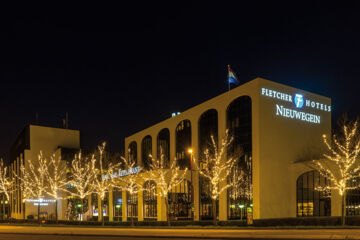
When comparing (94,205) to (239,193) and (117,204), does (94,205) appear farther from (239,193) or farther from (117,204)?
(239,193)

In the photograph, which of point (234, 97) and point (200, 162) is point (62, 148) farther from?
point (234, 97)

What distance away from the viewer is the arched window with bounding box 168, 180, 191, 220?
2053 inches

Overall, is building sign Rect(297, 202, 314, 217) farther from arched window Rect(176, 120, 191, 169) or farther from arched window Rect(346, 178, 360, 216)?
arched window Rect(176, 120, 191, 169)

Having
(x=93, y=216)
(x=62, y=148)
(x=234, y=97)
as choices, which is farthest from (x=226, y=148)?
(x=62, y=148)

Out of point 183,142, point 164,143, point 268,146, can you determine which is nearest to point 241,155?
point 268,146

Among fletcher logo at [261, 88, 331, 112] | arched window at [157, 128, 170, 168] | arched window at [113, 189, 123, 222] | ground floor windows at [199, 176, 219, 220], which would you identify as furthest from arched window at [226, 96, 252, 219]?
arched window at [113, 189, 123, 222]

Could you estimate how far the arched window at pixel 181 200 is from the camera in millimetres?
52156

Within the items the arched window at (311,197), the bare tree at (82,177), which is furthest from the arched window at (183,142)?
the arched window at (311,197)

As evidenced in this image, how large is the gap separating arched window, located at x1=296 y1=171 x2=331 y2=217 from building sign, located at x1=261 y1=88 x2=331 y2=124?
270 inches

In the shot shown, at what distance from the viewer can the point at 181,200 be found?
52438mm

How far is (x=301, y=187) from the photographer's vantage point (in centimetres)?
4441

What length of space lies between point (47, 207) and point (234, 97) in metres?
56.0

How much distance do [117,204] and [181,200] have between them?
16.8 meters

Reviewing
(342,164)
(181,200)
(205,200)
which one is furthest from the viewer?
(181,200)
